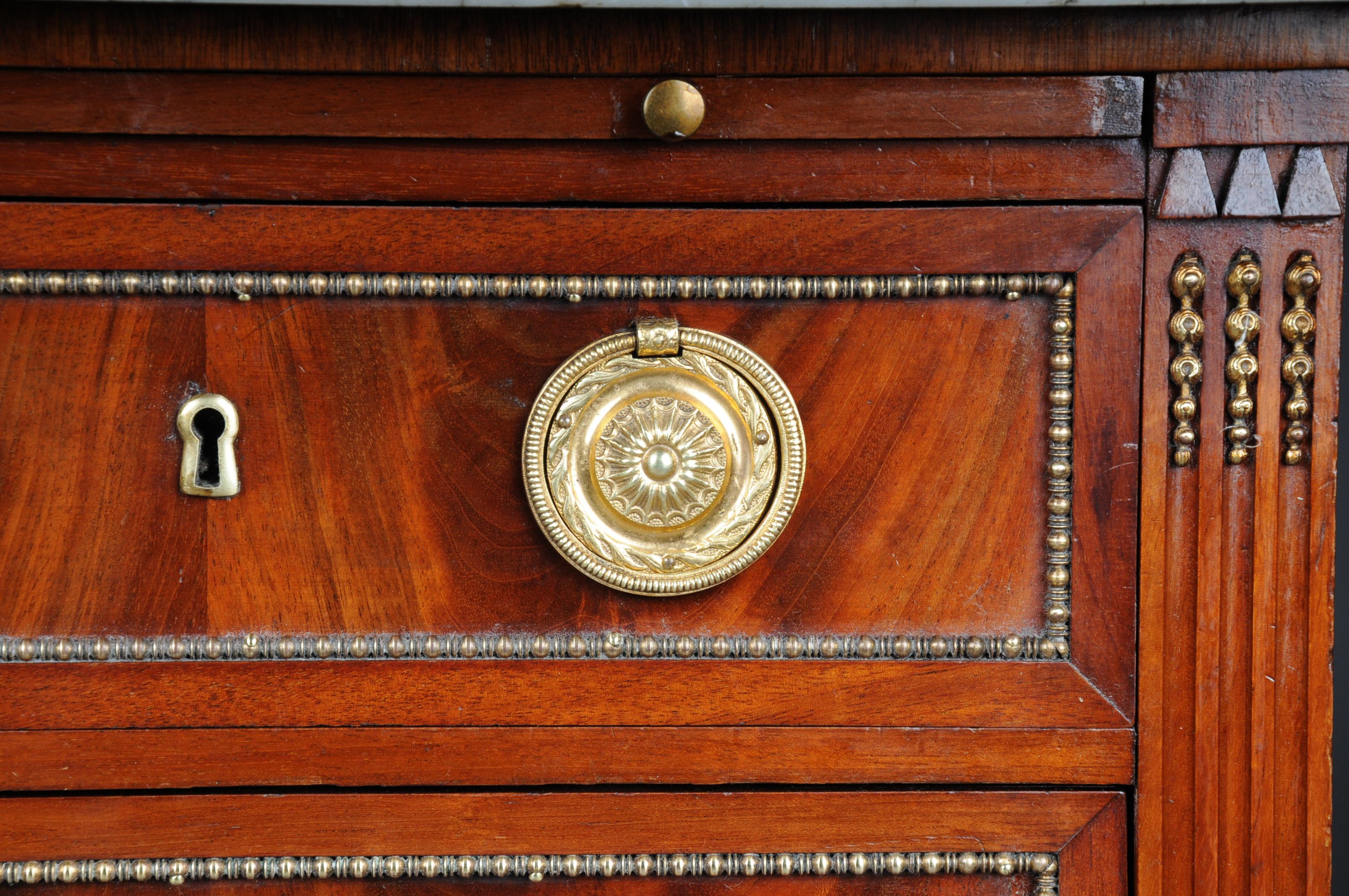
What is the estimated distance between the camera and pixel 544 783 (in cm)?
41

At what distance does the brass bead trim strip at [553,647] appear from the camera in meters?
0.40

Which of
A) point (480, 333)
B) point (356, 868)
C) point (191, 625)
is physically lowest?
point (356, 868)

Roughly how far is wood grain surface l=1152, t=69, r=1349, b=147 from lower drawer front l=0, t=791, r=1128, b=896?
27cm

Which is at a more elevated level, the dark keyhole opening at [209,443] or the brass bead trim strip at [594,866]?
the dark keyhole opening at [209,443]

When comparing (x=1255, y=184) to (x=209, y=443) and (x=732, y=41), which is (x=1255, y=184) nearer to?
(x=732, y=41)

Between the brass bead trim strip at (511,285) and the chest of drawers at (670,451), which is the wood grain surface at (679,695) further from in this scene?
the brass bead trim strip at (511,285)

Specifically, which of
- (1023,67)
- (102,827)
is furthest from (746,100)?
(102,827)

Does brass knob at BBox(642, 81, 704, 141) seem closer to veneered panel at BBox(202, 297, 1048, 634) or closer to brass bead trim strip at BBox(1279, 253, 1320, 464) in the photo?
veneered panel at BBox(202, 297, 1048, 634)

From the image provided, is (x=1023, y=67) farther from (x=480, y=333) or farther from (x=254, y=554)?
(x=254, y=554)

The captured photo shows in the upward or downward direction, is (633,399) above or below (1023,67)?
below

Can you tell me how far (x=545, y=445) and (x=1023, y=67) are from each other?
9.3 inches

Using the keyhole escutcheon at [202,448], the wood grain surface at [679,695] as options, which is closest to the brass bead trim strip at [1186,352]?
the wood grain surface at [679,695]

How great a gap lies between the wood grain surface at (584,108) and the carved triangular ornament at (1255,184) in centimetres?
4

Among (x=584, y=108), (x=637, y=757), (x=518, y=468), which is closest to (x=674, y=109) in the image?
(x=584, y=108)
